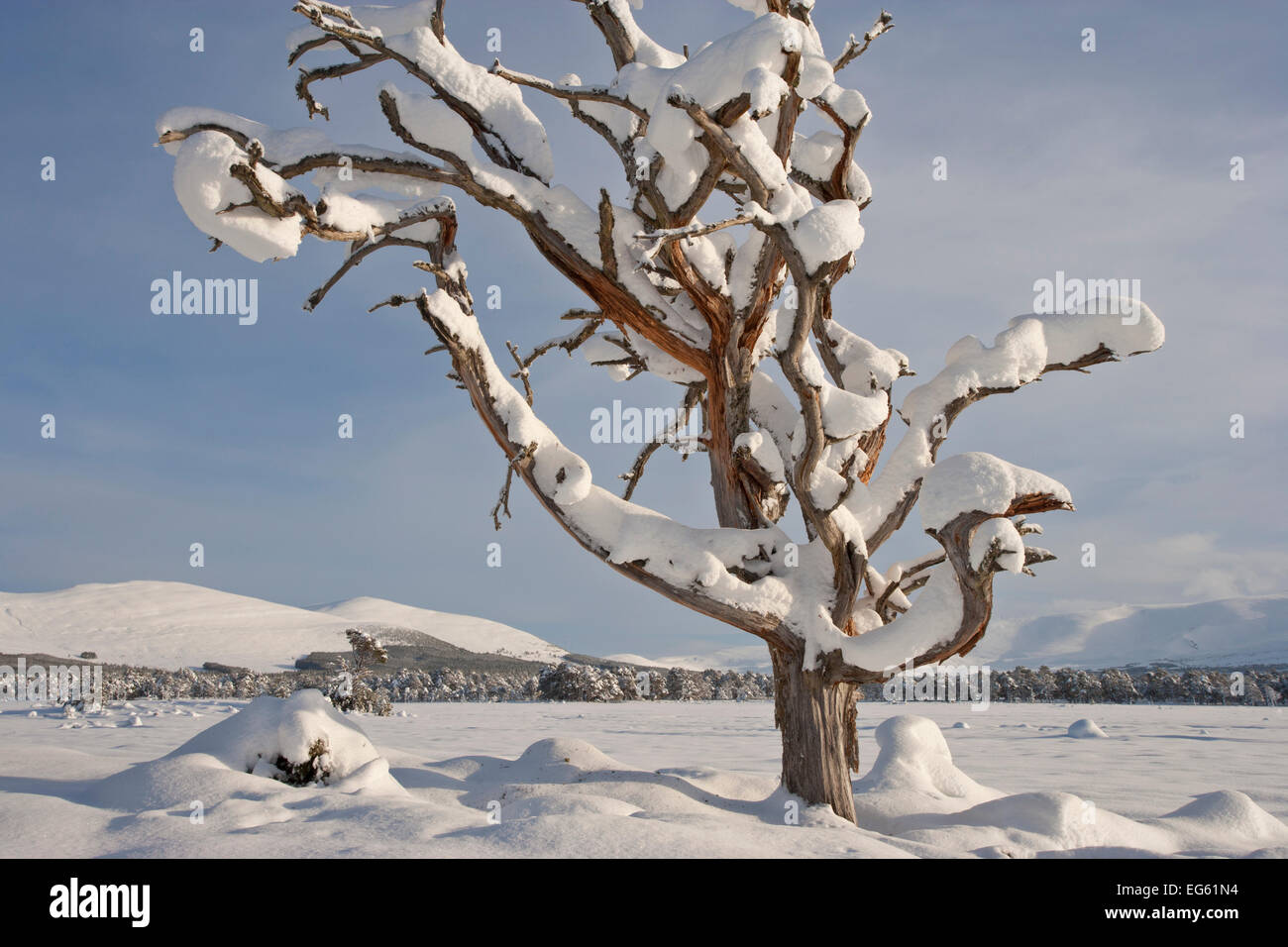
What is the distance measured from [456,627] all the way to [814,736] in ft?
193

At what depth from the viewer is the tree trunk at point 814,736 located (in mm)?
5418

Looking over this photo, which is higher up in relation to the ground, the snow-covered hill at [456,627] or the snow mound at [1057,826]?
the snow mound at [1057,826]

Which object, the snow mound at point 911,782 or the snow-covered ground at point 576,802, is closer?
the snow-covered ground at point 576,802

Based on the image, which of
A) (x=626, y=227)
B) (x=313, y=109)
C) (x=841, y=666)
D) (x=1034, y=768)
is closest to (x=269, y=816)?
(x=841, y=666)

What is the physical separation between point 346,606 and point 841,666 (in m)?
64.7

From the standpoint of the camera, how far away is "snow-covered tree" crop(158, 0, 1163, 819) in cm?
498

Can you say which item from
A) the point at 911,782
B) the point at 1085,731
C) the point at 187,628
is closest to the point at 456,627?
the point at 187,628

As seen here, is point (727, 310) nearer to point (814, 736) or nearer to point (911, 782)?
point (814, 736)

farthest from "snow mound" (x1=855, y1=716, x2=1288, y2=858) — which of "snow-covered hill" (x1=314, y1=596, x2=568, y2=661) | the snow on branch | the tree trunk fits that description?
"snow-covered hill" (x1=314, y1=596, x2=568, y2=661)

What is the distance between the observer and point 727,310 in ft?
20.3

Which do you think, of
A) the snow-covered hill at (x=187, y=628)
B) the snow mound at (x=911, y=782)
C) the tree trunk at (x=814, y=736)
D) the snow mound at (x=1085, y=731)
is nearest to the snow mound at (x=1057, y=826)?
the snow mound at (x=911, y=782)

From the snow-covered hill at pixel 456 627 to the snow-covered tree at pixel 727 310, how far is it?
45752mm

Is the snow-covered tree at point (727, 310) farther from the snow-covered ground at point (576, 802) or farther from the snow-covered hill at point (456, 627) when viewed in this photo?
the snow-covered hill at point (456, 627)

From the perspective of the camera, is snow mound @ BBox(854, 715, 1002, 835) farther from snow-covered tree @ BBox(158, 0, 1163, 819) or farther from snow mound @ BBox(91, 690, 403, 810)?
snow mound @ BBox(91, 690, 403, 810)
